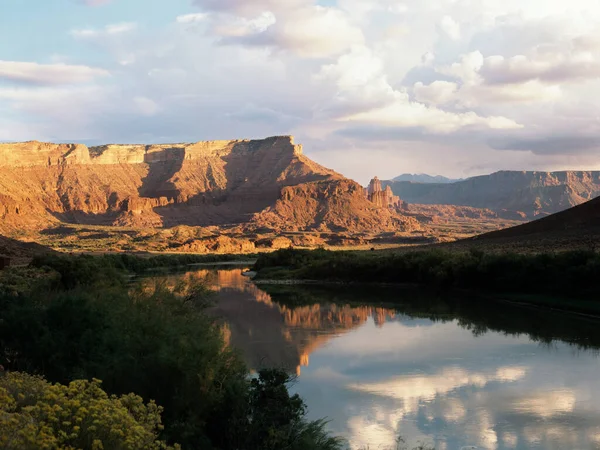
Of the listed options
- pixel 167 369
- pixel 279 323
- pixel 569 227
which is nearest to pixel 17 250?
pixel 279 323

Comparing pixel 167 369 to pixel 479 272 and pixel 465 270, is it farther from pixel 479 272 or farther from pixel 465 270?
pixel 465 270

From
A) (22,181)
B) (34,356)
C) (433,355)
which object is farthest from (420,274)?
(22,181)

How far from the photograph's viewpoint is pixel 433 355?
22781 millimetres

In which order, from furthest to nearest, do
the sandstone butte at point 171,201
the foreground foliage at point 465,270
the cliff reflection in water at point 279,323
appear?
the sandstone butte at point 171,201 → the foreground foliage at point 465,270 → the cliff reflection in water at point 279,323

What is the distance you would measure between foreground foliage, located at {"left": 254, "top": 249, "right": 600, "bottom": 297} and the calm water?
125 inches

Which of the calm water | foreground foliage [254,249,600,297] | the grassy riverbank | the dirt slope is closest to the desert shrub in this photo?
the calm water

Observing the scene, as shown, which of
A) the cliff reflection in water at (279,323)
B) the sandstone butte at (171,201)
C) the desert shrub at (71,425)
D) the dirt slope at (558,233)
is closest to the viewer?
the desert shrub at (71,425)

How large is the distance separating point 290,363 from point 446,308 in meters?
17.8

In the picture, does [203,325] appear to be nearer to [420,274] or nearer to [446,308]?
[446,308]

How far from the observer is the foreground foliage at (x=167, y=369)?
420 inches

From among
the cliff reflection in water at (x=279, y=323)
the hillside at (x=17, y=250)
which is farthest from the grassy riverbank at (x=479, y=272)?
the hillside at (x=17, y=250)

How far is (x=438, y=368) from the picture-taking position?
20.5m

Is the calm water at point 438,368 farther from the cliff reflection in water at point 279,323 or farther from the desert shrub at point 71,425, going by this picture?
the desert shrub at point 71,425

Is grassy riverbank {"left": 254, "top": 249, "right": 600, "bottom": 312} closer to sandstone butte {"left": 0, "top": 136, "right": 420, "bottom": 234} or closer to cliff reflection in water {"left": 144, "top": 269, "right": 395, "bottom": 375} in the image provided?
cliff reflection in water {"left": 144, "top": 269, "right": 395, "bottom": 375}
